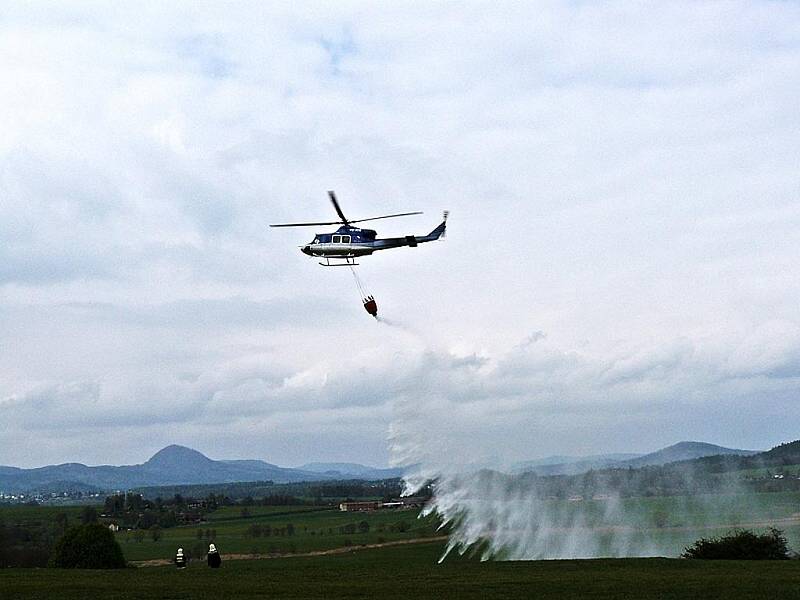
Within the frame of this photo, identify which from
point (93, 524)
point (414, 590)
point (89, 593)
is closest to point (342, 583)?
point (414, 590)

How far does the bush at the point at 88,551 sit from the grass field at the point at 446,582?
9.93 metres

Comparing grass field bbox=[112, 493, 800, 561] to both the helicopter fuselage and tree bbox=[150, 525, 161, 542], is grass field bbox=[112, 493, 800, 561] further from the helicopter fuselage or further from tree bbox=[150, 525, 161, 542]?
the helicopter fuselage

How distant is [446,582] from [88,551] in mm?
23643

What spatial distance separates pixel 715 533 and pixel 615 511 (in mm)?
10850

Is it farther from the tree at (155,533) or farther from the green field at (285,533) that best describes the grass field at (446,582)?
the tree at (155,533)

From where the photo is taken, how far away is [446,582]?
35.1 metres

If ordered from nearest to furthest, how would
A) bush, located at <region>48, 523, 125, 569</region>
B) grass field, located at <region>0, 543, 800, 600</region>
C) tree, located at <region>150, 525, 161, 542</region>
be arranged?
1. grass field, located at <region>0, 543, 800, 600</region>
2. bush, located at <region>48, 523, 125, 569</region>
3. tree, located at <region>150, 525, 161, 542</region>

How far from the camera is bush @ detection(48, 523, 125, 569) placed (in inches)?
1980

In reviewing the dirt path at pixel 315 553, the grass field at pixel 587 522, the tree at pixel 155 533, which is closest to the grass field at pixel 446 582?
the grass field at pixel 587 522

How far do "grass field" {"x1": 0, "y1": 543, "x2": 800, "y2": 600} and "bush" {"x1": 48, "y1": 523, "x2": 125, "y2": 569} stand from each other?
9.93 m

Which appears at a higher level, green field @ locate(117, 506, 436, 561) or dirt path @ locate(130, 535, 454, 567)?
green field @ locate(117, 506, 436, 561)

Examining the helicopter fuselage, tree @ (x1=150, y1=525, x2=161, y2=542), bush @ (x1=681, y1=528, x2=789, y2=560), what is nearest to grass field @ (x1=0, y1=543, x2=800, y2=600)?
bush @ (x1=681, y1=528, x2=789, y2=560)

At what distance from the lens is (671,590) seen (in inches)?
1244

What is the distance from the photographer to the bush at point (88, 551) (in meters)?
50.3
